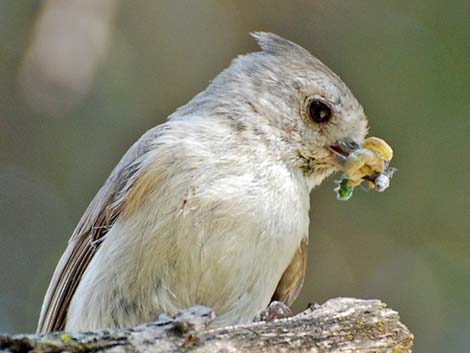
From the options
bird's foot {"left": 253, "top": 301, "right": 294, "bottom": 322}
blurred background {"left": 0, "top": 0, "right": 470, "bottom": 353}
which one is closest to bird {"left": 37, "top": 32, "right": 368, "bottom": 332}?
bird's foot {"left": 253, "top": 301, "right": 294, "bottom": 322}

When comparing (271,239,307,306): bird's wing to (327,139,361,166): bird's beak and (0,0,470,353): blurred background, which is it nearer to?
(327,139,361,166): bird's beak

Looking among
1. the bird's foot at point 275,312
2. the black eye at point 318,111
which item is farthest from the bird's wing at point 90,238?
the bird's foot at point 275,312

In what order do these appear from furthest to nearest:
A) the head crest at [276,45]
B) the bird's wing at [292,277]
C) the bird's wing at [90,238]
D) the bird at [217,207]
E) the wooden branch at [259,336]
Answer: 1. the head crest at [276,45]
2. the bird's wing at [292,277]
3. the bird's wing at [90,238]
4. the bird at [217,207]
5. the wooden branch at [259,336]

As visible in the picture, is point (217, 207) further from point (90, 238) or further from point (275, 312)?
point (90, 238)

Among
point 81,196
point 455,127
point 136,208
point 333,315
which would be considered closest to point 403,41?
point 455,127

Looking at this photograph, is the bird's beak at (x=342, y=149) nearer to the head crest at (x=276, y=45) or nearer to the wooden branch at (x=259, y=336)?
the head crest at (x=276, y=45)

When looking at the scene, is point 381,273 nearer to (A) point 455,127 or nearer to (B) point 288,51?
(A) point 455,127

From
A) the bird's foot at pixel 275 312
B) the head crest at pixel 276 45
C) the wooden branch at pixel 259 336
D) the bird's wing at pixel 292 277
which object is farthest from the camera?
the head crest at pixel 276 45
